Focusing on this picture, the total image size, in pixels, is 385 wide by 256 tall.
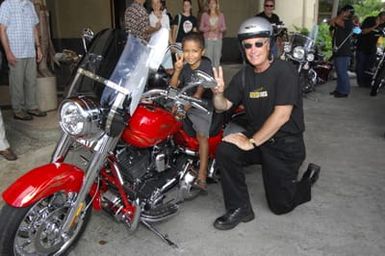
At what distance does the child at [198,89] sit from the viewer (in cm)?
318

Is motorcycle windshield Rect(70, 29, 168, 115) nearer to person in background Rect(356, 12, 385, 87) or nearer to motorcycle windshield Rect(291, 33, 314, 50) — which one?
motorcycle windshield Rect(291, 33, 314, 50)

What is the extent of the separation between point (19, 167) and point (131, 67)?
7.08ft

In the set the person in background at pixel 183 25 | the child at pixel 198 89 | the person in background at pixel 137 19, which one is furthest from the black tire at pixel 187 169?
the person in background at pixel 183 25

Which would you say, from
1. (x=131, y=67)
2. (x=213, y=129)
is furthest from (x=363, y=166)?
(x=131, y=67)

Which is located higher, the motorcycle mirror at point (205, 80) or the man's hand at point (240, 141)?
the motorcycle mirror at point (205, 80)

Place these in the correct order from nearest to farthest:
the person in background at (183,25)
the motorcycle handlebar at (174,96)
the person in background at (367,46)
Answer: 1. the motorcycle handlebar at (174,96)
2. the person in background at (183,25)
3. the person in background at (367,46)

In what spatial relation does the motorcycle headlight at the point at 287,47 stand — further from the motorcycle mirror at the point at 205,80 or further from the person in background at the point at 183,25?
the motorcycle mirror at the point at 205,80

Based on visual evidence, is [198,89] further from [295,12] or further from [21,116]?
[295,12]

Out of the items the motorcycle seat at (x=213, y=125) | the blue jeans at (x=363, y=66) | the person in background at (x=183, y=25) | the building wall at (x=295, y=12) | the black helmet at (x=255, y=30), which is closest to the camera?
the black helmet at (x=255, y=30)

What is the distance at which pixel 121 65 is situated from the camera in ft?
7.97

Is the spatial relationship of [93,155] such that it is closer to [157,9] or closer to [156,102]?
[156,102]

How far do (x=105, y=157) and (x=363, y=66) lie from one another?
25.4 feet

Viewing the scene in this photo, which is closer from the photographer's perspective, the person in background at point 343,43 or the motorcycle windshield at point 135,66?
the motorcycle windshield at point 135,66

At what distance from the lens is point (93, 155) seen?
8.07 ft
